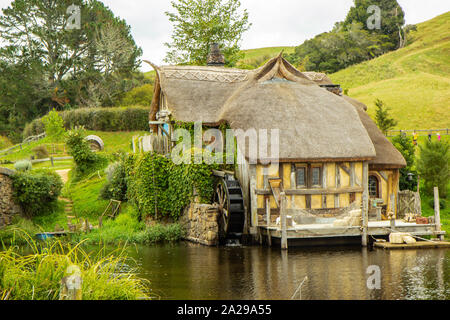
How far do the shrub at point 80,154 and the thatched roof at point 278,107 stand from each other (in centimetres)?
1056

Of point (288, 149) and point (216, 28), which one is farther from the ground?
point (216, 28)

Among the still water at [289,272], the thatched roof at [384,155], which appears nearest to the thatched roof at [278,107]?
the thatched roof at [384,155]

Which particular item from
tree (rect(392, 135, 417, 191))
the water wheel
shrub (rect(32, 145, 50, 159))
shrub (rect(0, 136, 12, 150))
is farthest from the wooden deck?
shrub (rect(0, 136, 12, 150))

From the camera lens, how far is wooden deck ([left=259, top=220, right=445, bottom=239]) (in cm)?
1972

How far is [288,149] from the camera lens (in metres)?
21.3

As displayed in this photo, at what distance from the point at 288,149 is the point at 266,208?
2362 mm

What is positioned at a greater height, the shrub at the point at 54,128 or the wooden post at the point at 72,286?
the shrub at the point at 54,128

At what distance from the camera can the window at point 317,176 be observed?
2222 cm

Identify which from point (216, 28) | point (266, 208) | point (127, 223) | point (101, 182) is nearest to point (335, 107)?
point (266, 208)

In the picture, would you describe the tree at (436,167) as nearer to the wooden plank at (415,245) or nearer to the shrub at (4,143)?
the wooden plank at (415,245)

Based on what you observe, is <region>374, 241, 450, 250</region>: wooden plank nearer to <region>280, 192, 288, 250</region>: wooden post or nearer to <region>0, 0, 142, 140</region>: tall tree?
<region>280, 192, 288, 250</region>: wooden post

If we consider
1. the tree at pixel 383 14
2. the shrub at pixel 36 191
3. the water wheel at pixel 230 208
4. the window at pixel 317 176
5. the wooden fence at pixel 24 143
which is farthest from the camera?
the tree at pixel 383 14
